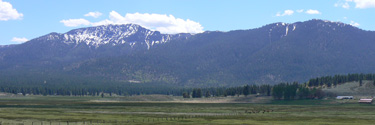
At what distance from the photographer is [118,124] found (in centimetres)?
9319

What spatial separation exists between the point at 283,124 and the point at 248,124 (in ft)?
24.7

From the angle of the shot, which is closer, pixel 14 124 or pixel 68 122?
pixel 14 124

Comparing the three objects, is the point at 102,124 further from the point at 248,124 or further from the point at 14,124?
the point at 248,124

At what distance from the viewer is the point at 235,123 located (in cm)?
9769

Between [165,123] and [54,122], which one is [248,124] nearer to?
[165,123]

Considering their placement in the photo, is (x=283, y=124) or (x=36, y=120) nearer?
Result: (x=283, y=124)

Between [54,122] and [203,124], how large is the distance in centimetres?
3182

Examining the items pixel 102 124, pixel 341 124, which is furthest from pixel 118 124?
pixel 341 124

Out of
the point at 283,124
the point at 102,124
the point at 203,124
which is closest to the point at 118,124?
the point at 102,124

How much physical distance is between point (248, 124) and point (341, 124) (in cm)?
1987

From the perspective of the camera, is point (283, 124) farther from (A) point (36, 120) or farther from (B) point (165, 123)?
(A) point (36, 120)

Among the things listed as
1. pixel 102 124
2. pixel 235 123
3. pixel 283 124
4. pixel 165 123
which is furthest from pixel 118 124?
pixel 283 124

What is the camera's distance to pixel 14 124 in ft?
300

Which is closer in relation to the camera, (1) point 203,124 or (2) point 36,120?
(1) point 203,124
